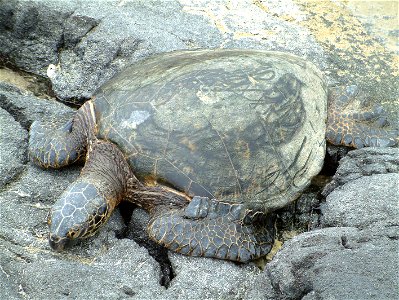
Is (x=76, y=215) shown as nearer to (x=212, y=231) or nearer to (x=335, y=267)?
(x=212, y=231)

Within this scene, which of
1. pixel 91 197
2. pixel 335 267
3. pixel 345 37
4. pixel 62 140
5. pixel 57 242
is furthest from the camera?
pixel 345 37

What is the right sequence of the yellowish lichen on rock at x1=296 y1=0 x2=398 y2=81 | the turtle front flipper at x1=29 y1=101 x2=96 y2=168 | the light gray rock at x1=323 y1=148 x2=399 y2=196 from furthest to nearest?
1. the yellowish lichen on rock at x1=296 y1=0 x2=398 y2=81
2. the turtle front flipper at x1=29 y1=101 x2=96 y2=168
3. the light gray rock at x1=323 y1=148 x2=399 y2=196

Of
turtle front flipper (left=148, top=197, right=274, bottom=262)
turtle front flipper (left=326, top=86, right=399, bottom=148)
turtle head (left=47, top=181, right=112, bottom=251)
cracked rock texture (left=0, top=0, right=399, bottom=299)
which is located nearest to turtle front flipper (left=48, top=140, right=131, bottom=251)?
turtle head (left=47, top=181, right=112, bottom=251)

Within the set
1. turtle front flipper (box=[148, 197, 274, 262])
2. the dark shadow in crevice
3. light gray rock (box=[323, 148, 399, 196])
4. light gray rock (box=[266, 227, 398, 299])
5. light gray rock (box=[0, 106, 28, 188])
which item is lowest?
the dark shadow in crevice

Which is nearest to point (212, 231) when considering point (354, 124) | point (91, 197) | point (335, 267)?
point (91, 197)

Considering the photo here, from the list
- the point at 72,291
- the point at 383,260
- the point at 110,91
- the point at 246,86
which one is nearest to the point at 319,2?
the point at 246,86

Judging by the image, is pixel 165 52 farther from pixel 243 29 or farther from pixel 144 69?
pixel 243 29

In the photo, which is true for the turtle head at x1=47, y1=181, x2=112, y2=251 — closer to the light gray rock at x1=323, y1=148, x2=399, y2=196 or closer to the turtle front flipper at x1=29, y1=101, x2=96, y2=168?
the turtle front flipper at x1=29, y1=101, x2=96, y2=168

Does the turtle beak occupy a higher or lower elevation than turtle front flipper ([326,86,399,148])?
lower
